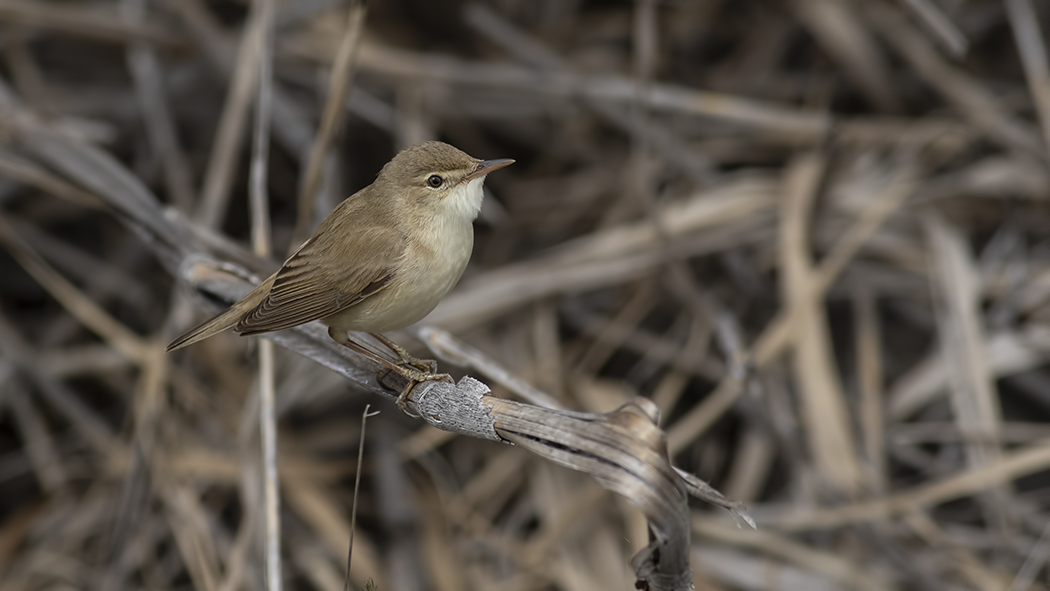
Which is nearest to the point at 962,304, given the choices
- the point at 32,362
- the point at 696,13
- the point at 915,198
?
the point at 915,198

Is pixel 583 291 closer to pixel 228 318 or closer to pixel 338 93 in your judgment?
pixel 338 93

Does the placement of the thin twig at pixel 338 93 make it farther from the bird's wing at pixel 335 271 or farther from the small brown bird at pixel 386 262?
the bird's wing at pixel 335 271

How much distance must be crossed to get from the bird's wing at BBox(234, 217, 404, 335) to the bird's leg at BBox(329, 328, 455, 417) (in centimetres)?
18

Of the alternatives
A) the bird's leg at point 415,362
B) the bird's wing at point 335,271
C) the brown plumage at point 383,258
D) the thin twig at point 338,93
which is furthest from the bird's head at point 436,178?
the bird's leg at point 415,362

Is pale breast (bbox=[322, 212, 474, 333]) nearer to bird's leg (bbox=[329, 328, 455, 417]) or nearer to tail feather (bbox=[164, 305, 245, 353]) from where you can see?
bird's leg (bbox=[329, 328, 455, 417])

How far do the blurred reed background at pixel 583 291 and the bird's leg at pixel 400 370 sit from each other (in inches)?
35.6

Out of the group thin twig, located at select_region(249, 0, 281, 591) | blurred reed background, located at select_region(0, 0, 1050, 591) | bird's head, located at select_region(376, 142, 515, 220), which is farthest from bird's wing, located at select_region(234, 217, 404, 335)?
blurred reed background, located at select_region(0, 0, 1050, 591)

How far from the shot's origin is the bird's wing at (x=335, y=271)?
92.6 inches

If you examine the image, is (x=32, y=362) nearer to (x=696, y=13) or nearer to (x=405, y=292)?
(x=405, y=292)

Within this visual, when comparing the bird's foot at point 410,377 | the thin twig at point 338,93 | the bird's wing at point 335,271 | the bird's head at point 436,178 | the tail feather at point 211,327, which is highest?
the thin twig at point 338,93

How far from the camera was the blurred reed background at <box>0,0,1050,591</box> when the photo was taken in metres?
3.59

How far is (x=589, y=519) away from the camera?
368 cm

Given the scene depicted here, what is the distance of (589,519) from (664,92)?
2101 mm

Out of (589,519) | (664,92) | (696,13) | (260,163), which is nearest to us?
(260,163)
